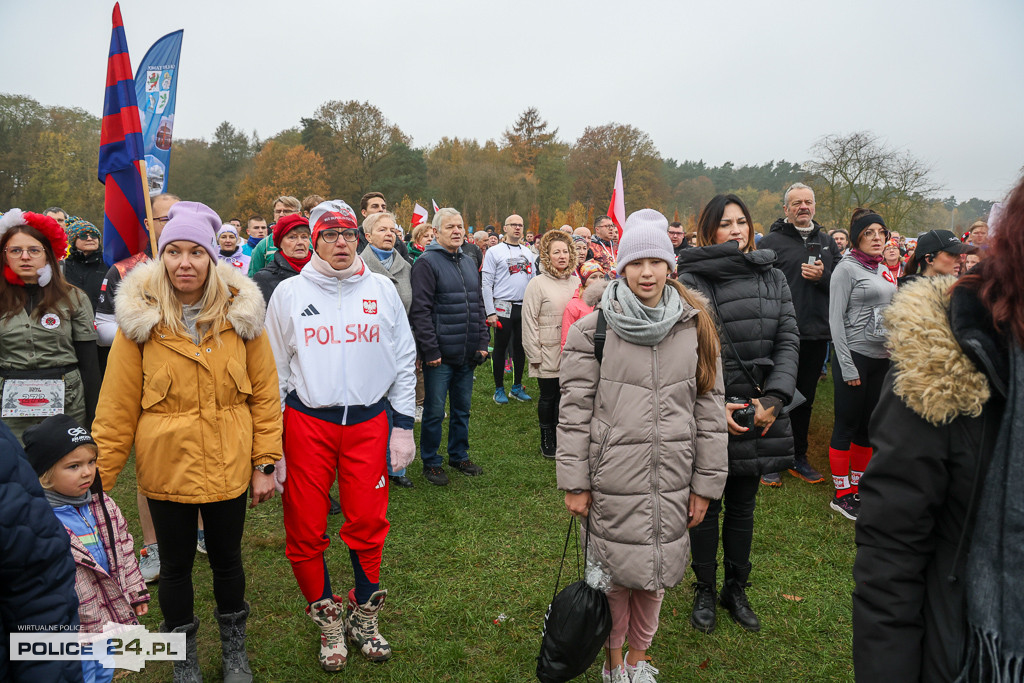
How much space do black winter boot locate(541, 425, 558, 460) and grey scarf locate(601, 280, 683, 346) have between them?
3964 millimetres

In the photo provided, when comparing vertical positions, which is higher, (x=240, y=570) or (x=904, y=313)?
(x=904, y=313)

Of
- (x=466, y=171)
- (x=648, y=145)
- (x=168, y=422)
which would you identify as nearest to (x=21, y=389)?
(x=168, y=422)

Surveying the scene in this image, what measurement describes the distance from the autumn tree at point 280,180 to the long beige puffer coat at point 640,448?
40938 mm

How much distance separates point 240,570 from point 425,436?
2.89 meters

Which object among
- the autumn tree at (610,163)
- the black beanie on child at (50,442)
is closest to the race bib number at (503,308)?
the black beanie on child at (50,442)

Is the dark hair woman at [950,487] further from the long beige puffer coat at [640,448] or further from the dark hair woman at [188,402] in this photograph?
the dark hair woman at [188,402]

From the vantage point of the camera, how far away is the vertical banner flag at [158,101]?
14.3 feet

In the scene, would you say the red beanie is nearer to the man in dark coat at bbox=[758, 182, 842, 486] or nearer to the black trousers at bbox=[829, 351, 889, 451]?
the man in dark coat at bbox=[758, 182, 842, 486]

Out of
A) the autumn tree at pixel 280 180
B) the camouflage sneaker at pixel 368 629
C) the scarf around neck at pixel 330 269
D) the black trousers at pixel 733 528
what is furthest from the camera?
the autumn tree at pixel 280 180

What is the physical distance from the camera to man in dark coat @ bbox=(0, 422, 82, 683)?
4.29 ft

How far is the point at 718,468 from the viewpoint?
110 inches

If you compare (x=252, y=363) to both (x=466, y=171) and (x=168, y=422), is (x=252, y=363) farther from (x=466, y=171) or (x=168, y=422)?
(x=466, y=171)

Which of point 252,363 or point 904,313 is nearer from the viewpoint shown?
point 904,313

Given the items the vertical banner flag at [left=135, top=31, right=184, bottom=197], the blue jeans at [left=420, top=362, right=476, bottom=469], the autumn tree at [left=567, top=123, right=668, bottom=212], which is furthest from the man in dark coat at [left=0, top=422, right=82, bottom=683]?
the autumn tree at [left=567, top=123, right=668, bottom=212]
